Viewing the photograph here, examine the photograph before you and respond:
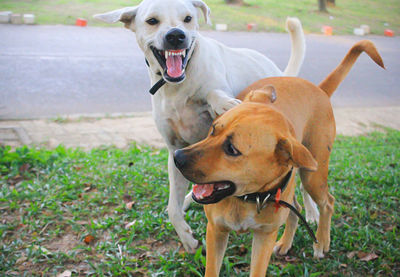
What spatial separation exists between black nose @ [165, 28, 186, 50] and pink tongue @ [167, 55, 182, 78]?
97 millimetres

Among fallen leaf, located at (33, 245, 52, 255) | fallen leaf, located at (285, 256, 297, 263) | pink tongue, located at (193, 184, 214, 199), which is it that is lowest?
fallen leaf, located at (33, 245, 52, 255)

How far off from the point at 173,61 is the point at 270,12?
18.4 meters

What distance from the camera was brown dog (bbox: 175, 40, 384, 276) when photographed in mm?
2223

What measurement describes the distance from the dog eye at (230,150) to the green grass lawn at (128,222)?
46.9 inches

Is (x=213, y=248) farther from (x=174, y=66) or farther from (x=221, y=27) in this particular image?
(x=221, y=27)

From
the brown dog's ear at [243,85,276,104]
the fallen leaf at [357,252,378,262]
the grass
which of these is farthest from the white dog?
the grass

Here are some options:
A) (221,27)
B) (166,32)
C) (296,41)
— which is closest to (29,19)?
(221,27)

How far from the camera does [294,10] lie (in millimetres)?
21812

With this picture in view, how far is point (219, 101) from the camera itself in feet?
9.27

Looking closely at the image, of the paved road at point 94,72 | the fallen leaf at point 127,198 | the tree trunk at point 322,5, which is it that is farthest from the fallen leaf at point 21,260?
the tree trunk at point 322,5

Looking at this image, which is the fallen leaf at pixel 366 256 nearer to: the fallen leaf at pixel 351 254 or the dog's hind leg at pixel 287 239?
the fallen leaf at pixel 351 254

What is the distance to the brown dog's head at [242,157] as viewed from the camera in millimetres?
2211

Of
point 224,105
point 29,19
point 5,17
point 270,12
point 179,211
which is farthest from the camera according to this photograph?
point 270,12

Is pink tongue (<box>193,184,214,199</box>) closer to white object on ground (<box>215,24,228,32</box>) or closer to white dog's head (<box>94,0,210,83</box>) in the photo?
white dog's head (<box>94,0,210,83</box>)
